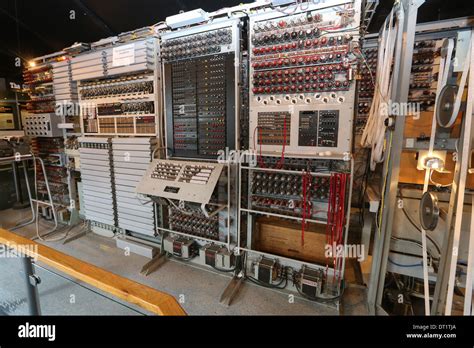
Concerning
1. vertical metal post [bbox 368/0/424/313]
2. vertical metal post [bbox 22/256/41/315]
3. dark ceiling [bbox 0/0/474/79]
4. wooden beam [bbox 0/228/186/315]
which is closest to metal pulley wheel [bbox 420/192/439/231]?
vertical metal post [bbox 368/0/424/313]

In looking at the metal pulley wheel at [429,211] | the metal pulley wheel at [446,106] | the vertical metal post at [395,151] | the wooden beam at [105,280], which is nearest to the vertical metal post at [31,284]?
the wooden beam at [105,280]

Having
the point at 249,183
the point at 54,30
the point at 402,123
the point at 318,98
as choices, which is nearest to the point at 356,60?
the point at 318,98

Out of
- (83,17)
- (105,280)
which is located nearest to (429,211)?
(105,280)

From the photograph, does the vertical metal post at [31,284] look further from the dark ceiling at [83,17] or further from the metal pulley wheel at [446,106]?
the dark ceiling at [83,17]

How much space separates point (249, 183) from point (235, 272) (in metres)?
1.06

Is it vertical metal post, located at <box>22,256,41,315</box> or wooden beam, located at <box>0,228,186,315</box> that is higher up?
wooden beam, located at <box>0,228,186,315</box>

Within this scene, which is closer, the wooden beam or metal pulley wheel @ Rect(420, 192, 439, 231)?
the wooden beam

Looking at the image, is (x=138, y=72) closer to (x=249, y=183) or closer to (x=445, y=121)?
(x=249, y=183)

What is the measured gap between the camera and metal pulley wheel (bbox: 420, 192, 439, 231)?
1539mm

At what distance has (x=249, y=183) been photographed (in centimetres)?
241

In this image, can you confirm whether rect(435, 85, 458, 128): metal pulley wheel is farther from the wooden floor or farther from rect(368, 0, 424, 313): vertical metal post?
the wooden floor

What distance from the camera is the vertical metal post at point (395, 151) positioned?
1.57 metres

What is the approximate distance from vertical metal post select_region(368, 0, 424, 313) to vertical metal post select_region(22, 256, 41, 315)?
98.8 inches

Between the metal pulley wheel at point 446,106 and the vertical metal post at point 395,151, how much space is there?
20cm
